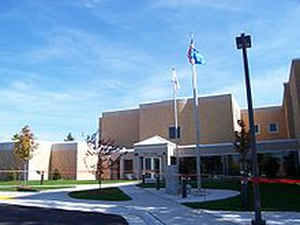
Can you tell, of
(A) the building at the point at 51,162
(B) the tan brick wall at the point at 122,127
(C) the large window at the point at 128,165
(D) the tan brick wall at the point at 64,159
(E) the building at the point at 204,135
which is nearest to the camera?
(E) the building at the point at 204,135

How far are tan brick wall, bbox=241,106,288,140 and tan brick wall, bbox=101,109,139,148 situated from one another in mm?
14555

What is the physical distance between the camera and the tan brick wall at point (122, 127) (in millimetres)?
50812

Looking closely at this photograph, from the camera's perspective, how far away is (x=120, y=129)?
51812 millimetres

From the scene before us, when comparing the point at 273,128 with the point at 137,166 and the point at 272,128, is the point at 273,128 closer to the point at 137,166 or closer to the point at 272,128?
the point at 272,128

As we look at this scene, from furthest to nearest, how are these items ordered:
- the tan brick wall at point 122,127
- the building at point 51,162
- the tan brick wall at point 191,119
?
the tan brick wall at point 122,127, the building at point 51,162, the tan brick wall at point 191,119

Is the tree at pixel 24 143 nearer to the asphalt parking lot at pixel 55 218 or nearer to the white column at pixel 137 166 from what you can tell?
the white column at pixel 137 166

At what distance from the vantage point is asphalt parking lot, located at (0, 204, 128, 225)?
1082cm

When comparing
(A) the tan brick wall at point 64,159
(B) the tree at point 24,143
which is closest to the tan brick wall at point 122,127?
(A) the tan brick wall at point 64,159

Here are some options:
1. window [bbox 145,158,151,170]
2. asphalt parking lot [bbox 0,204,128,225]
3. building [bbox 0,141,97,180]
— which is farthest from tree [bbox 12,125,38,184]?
asphalt parking lot [bbox 0,204,128,225]

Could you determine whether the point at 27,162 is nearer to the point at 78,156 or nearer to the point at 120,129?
the point at 78,156

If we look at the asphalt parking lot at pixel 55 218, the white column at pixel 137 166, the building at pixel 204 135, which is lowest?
the asphalt parking lot at pixel 55 218

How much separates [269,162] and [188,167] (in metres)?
8.57

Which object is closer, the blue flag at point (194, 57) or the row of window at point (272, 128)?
the blue flag at point (194, 57)

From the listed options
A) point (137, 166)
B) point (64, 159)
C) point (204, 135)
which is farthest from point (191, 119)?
point (64, 159)
